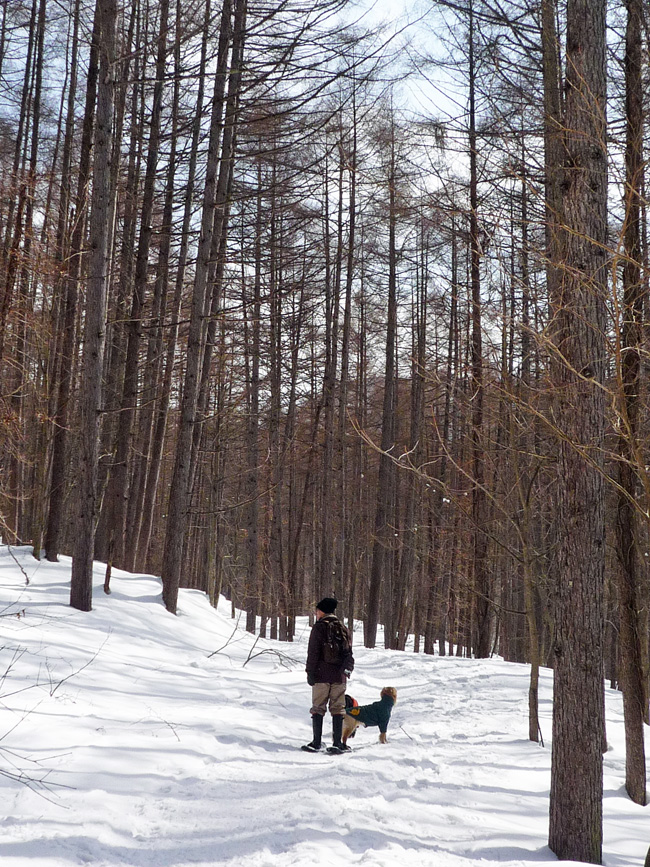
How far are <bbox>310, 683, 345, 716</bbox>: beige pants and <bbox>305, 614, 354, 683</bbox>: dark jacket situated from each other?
6 centimetres

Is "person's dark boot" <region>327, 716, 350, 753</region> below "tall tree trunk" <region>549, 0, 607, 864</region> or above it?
below

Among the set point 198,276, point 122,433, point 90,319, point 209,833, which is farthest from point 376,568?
point 209,833

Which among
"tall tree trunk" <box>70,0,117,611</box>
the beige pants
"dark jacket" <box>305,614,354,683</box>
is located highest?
"tall tree trunk" <box>70,0,117,611</box>

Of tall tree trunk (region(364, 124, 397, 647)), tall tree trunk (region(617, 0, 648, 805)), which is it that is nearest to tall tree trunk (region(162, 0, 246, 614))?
tall tree trunk (region(364, 124, 397, 647))

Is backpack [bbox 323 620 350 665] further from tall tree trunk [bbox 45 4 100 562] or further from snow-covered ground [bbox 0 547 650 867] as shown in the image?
tall tree trunk [bbox 45 4 100 562]

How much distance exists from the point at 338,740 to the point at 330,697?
41 cm

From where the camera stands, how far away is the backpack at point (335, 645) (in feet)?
22.2

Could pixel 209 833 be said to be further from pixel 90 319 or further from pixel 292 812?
pixel 90 319

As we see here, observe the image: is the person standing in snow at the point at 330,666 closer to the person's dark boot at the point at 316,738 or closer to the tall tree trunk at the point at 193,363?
the person's dark boot at the point at 316,738

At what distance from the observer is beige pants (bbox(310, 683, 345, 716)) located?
21.9 feet

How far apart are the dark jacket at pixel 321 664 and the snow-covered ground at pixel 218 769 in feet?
2.24

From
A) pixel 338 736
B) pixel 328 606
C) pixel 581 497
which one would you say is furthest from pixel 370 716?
pixel 581 497

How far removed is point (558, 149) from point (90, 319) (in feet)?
19.5

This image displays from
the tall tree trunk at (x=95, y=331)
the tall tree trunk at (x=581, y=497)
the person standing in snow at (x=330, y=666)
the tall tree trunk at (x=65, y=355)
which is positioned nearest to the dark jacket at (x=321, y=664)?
the person standing in snow at (x=330, y=666)
